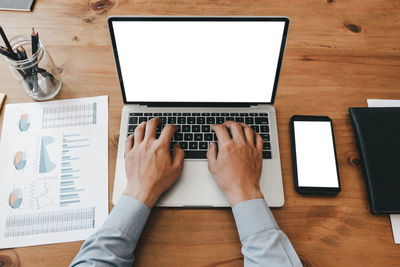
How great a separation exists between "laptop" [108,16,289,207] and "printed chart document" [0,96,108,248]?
6 cm

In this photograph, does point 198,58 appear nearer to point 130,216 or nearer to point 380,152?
point 130,216

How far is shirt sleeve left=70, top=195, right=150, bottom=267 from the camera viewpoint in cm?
59

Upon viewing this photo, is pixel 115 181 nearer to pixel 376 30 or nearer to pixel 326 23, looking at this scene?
pixel 326 23

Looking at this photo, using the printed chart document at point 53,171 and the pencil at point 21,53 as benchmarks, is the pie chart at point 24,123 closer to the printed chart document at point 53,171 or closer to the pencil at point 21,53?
the printed chart document at point 53,171

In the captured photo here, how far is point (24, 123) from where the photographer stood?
792 mm

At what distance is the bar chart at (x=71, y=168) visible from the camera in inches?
27.9

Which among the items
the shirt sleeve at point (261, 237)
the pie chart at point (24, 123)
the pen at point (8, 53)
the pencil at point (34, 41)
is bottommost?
the shirt sleeve at point (261, 237)

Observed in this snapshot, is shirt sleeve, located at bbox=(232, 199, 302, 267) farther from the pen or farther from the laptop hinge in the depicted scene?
the pen

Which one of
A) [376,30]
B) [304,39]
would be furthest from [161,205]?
[376,30]

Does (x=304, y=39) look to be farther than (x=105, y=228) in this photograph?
Yes

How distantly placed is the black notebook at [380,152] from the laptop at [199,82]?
8.1 inches

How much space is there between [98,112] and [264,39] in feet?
1.55

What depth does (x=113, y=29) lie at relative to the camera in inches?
25.3

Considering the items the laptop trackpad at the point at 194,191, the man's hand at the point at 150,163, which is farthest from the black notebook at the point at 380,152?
the man's hand at the point at 150,163
